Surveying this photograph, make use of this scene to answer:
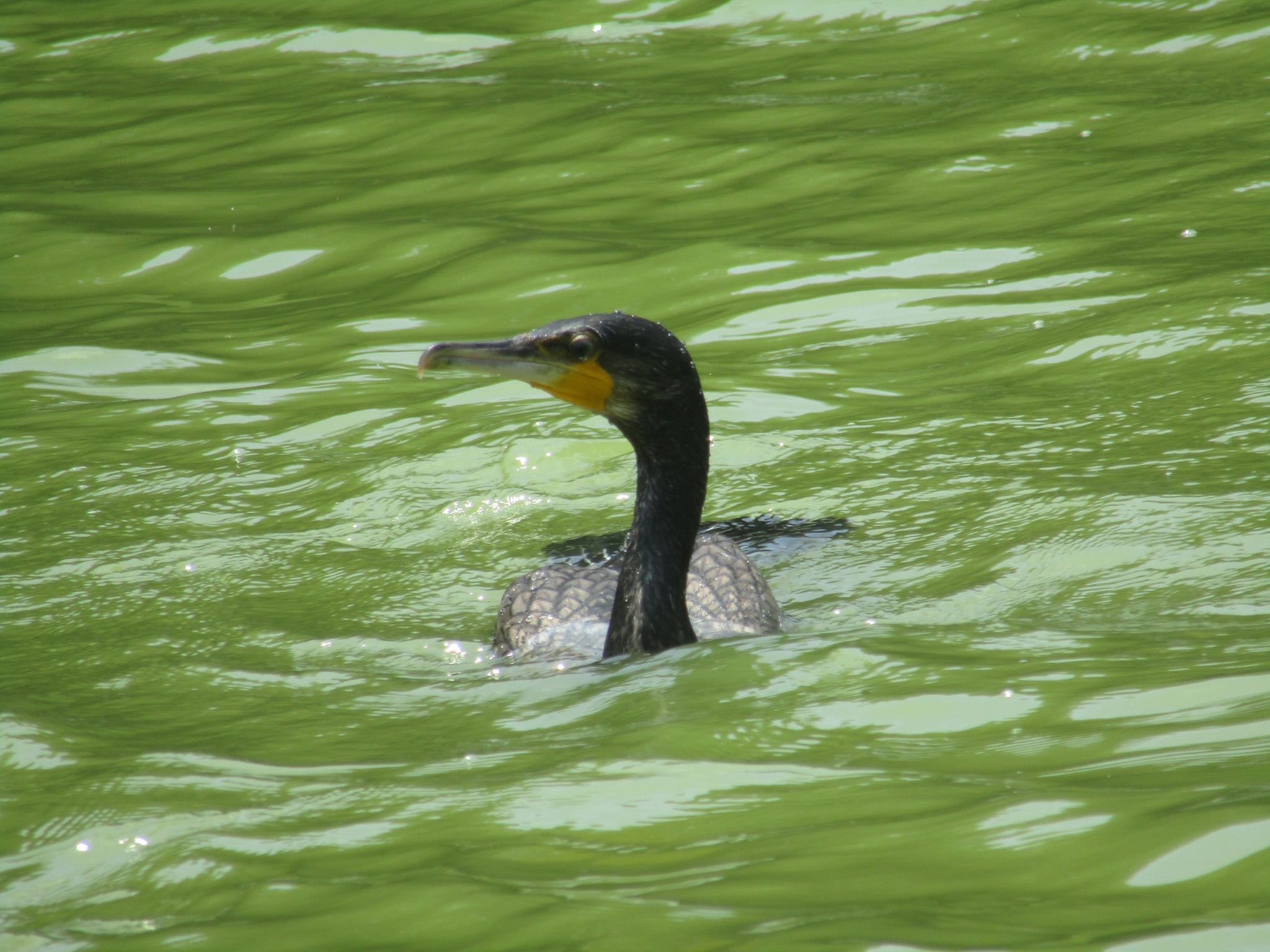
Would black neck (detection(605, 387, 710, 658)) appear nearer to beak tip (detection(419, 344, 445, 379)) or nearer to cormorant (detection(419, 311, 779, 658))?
cormorant (detection(419, 311, 779, 658))

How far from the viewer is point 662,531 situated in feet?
16.4

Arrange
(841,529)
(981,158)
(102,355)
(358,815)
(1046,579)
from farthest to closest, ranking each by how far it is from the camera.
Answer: (981,158), (102,355), (841,529), (1046,579), (358,815)

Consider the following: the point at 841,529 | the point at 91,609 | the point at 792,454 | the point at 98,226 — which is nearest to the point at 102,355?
the point at 98,226

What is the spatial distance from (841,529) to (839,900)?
10.9 feet

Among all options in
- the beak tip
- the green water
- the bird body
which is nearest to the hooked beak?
the beak tip

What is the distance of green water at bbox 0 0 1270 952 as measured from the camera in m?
3.00

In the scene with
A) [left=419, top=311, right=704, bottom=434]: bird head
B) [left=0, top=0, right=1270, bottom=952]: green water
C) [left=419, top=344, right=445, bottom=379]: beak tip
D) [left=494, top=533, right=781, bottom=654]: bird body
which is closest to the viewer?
[left=0, top=0, right=1270, bottom=952]: green water

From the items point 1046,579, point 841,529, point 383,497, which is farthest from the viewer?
point 383,497

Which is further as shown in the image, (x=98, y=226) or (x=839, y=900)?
(x=98, y=226)

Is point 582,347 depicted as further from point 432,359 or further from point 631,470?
point 631,470

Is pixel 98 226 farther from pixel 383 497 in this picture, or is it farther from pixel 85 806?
A: pixel 85 806

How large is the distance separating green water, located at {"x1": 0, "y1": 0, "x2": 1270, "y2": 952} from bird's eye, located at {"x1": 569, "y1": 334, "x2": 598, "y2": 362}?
1.00m

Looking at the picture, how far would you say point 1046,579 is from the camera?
5184 mm

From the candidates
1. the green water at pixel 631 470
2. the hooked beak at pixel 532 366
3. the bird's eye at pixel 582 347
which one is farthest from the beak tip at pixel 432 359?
the green water at pixel 631 470
